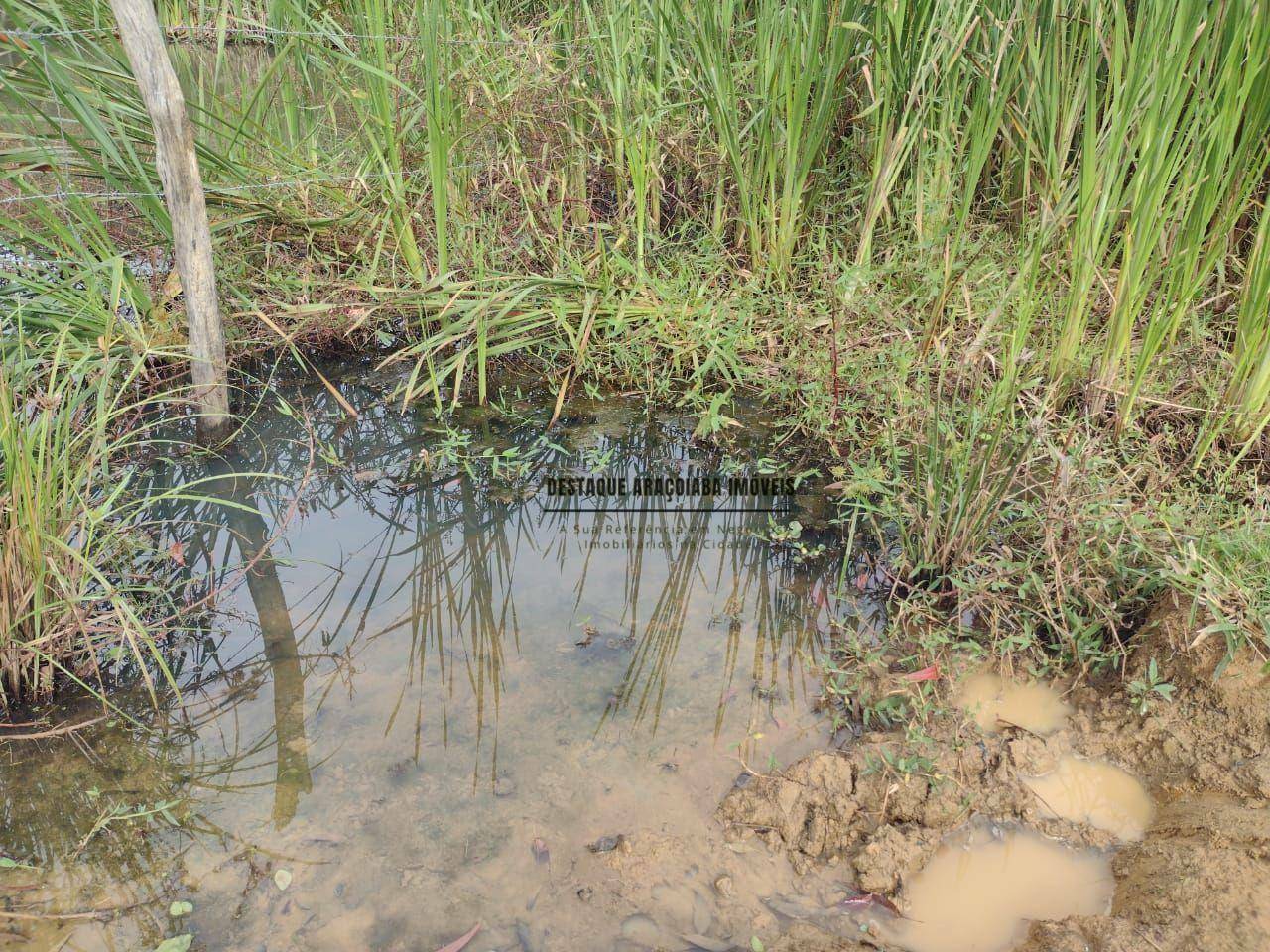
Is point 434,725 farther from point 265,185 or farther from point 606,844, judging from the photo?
point 265,185

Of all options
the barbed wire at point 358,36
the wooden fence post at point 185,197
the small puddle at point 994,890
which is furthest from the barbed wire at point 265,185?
the small puddle at point 994,890

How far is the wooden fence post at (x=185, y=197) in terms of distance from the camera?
236cm

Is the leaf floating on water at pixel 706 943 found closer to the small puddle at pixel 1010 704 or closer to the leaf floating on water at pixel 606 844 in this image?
the leaf floating on water at pixel 606 844

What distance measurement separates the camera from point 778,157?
3.30m

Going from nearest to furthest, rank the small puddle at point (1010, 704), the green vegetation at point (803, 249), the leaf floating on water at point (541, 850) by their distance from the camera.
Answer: the leaf floating on water at point (541, 850)
the small puddle at point (1010, 704)
the green vegetation at point (803, 249)

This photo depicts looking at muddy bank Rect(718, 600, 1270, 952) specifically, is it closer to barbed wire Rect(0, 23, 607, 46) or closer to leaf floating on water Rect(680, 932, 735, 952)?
leaf floating on water Rect(680, 932, 735, 952)

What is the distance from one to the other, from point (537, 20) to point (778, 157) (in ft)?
5.75

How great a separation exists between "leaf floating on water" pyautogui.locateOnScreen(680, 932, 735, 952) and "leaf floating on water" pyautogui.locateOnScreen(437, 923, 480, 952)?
354 mm

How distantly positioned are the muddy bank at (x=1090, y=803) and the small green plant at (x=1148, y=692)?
0.05 feet

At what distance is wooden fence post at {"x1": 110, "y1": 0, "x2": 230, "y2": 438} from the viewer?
236 cm

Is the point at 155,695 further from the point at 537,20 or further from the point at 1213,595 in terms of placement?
the point at 537,20

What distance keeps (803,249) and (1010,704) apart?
1994mm

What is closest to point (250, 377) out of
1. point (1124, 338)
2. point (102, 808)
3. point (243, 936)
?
point (102, 808)

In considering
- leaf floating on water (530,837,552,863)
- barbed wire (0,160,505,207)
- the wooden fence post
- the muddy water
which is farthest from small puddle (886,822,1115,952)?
barbed wire (0,160,505,207)
